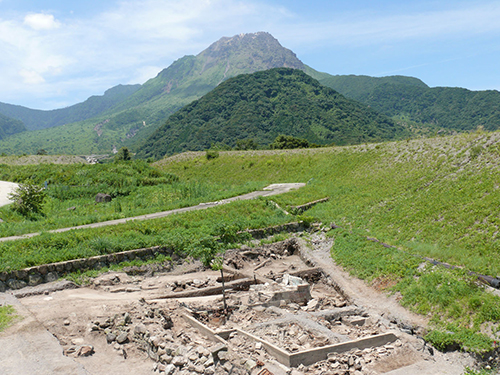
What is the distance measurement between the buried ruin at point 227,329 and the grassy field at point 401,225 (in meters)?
1.39

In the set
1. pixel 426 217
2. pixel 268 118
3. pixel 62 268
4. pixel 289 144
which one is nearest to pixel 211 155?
pixel 289 144

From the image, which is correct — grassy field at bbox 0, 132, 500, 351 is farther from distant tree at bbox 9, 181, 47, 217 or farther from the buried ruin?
the buried ruin

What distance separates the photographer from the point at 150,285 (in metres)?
14.3

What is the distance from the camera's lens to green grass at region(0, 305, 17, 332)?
9.46 metres

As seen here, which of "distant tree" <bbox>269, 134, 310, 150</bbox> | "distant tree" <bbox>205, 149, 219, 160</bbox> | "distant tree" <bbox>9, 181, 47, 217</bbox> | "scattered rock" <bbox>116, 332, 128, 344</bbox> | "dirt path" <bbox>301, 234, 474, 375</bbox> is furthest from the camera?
"distant tree" <bbox>269, 134, 310, 150</bbox>

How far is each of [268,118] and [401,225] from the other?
117 metres

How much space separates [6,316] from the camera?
390 inches

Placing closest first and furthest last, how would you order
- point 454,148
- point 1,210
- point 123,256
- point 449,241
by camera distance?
1. point 449,241
2. point 123,256
3. point 1,210
4. point 454,148

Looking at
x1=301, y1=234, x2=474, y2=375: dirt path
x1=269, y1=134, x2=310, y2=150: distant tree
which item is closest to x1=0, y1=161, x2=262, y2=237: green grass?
x1=301, y1=234, x2=474, y2=375: dirt path

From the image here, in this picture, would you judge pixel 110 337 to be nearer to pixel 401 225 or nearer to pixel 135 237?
pixel 135 237

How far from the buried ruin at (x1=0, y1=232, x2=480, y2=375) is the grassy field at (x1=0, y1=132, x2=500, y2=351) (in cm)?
139

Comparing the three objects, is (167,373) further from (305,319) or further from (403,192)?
(403,192)

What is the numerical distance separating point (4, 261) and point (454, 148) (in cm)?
2593

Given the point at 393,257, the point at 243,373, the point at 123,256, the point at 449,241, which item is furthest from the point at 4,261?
the point at 449,241
